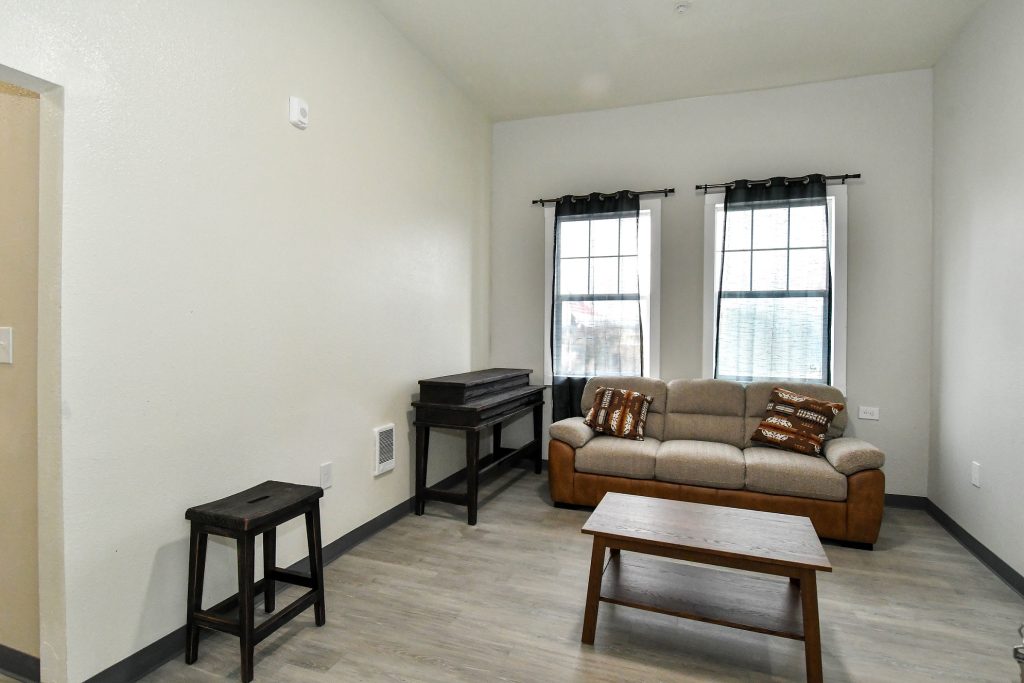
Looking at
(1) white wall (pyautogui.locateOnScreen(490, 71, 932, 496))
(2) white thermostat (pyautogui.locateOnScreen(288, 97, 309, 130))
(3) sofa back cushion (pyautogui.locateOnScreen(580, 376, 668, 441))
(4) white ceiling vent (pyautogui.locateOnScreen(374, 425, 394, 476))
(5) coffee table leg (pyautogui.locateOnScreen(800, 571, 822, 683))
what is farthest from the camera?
(3) sofa back cushion (pyautogui.locateOnScreen(580, 376, 668, 441))

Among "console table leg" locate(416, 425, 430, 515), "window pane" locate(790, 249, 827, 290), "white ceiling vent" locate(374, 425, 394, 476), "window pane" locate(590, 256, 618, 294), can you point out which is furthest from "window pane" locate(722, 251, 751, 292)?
"white ceiling vent" locate(374, 425, 394, 476)

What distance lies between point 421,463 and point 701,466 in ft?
6.04

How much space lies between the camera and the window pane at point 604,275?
4.48 m

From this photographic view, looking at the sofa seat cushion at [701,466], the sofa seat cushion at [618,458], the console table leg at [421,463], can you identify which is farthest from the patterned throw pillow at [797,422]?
the console table leg at [421,463]

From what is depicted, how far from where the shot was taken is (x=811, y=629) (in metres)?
1.87

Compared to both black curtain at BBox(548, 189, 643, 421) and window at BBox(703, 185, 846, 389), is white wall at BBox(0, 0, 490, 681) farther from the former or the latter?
window at BBox(703, 185, 846, 389)

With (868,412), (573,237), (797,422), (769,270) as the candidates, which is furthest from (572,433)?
(868,412)

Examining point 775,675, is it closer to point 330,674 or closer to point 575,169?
point 330,674

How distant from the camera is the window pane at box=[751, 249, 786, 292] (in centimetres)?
407

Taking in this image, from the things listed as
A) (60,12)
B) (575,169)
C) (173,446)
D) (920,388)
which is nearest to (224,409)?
(173,446)

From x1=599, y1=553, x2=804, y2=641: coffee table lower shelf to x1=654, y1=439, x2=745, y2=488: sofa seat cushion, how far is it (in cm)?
85

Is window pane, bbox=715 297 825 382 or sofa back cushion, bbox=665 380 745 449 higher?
window pane, bbox=715 297 825 382

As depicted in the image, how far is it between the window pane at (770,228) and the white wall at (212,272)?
2648 mm

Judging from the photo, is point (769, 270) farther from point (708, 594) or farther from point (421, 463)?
point (421, 463)
